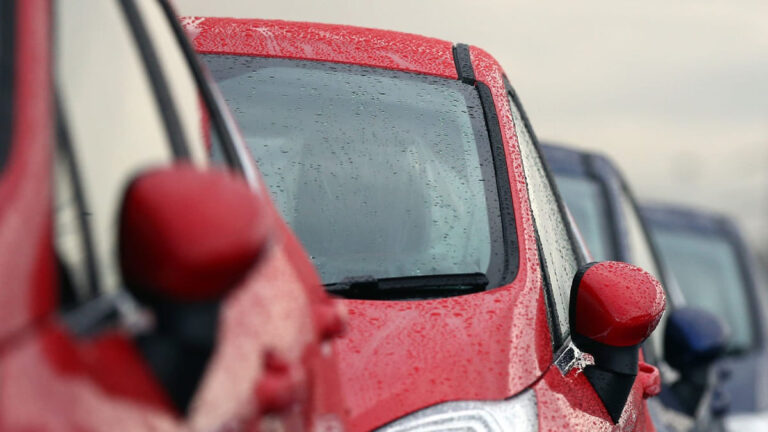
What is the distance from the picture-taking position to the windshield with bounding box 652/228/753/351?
10.5 meters

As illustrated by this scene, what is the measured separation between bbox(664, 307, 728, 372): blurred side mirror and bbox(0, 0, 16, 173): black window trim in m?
4.27

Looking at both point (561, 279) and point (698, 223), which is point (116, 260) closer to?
point (561, 279)

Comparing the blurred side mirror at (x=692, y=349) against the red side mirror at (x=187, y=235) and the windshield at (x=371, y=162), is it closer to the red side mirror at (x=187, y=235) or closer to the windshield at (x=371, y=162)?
the windshield at (x=371, y=162)

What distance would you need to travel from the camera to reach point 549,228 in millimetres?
4062

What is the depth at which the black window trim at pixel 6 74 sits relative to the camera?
1.84 metres

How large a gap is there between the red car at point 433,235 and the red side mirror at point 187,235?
4.29 feet

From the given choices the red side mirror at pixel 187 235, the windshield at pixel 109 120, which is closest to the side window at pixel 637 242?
the windshield at pixel 109 120

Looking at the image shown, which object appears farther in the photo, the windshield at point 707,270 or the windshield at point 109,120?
the windshield at point 707,270

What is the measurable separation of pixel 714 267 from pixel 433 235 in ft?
23.2

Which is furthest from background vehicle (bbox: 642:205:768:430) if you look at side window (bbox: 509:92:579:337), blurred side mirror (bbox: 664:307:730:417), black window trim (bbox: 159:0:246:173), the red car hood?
black window trim (bbox: 159:0:246:173)

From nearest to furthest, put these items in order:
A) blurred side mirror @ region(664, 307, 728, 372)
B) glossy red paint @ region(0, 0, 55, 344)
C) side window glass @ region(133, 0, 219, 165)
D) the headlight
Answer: glossy red paint @ region(0, 0, 55, 344) → side window glass @ region(133, 0, 219, 165) → the headlight → blurred side mirror @ region(664, 307, 728, 372)

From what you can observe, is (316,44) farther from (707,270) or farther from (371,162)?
(707,270)

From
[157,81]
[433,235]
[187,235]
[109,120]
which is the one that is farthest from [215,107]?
[433,235]

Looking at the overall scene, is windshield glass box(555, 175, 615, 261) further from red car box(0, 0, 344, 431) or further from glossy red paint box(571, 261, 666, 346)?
red car box(0, 0, 344, 431)
